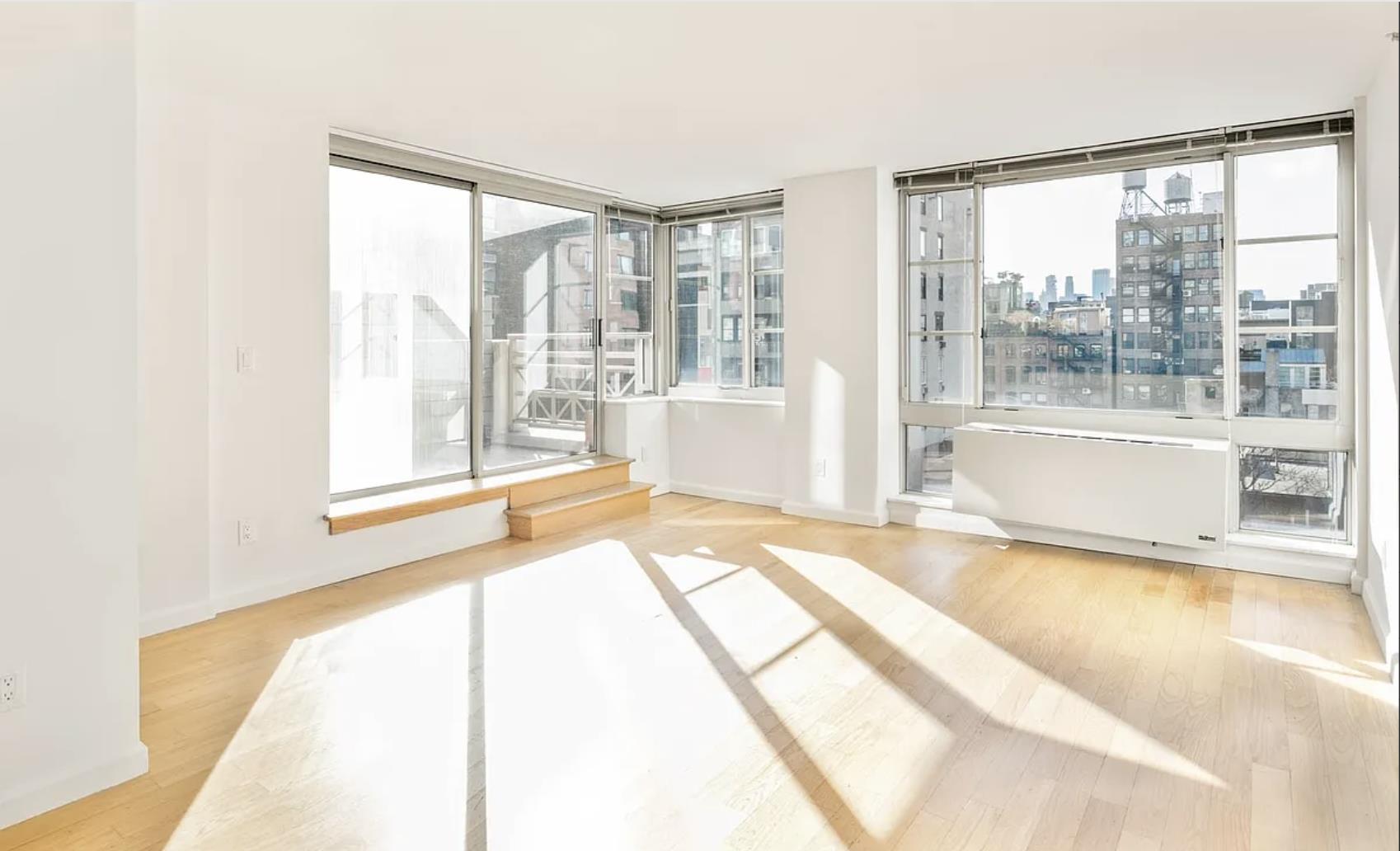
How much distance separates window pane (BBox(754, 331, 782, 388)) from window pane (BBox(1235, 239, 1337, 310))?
301 centimetres

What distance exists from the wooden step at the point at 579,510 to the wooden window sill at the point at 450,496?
0.40 feet

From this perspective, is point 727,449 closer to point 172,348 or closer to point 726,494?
point 726,494

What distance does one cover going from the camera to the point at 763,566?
14.5ft

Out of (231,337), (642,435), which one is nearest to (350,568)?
(231,337)

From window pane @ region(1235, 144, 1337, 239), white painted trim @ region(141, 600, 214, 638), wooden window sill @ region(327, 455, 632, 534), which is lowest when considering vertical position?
white painted trim @ region(141, 600, 214, 638)

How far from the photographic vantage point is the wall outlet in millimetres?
2027

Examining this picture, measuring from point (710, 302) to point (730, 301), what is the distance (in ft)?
0.64

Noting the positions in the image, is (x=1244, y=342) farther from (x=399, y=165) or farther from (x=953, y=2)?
(x=399, y=165)

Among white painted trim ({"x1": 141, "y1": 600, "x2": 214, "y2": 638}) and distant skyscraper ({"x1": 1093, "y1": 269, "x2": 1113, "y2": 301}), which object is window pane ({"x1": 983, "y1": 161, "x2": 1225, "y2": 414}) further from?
white painted trim ({"x1": 141, "y1": 600, "x2": 214, "y2": 638})

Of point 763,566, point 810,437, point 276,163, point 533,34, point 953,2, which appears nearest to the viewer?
point 953,2

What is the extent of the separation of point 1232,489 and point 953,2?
3296 mm

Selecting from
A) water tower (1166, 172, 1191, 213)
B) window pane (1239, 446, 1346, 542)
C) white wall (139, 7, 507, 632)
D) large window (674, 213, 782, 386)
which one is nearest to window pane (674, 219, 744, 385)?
large window (674, 213, 782, 386)

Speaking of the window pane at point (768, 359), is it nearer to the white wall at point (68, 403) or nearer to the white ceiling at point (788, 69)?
the white ceiling at point (788, 69)

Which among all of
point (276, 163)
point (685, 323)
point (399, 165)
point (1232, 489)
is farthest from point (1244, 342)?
point (276, 163)
